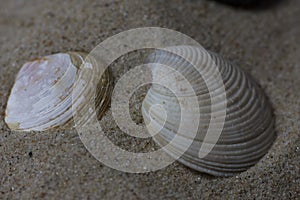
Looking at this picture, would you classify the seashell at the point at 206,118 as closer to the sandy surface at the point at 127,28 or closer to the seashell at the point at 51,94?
the sandy surface at the point at 127,28

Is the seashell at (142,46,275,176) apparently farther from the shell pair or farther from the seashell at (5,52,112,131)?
the seashell at (5,52,112,131)

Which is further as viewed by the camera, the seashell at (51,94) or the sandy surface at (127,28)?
the seashell at (51,94)

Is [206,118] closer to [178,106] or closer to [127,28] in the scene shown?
[178,106]

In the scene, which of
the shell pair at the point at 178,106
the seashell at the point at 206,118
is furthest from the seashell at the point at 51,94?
the seashell at the point at 206,118

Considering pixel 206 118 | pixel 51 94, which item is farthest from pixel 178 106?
pixel 51 94

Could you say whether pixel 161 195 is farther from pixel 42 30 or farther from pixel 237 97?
pixel 42 30

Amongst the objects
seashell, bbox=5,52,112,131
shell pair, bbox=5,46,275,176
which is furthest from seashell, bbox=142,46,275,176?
seashell, bbox=5,52,112,131
